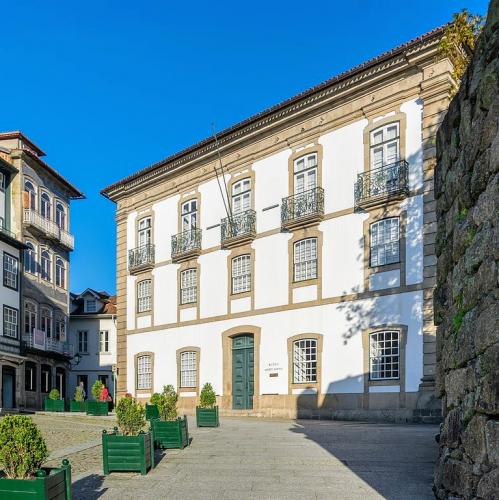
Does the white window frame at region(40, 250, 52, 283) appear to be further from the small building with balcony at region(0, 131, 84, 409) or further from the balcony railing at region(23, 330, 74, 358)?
the balcony railing at region(23, 330, 74, 358)

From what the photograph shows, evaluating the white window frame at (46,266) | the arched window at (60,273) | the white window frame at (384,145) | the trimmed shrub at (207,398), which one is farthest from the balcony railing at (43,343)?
the white window frame at (384,145)

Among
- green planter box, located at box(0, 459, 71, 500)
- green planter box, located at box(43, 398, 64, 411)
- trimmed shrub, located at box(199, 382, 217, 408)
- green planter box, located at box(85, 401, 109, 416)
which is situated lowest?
green planter box, located at box(43, 398, 64, 411)

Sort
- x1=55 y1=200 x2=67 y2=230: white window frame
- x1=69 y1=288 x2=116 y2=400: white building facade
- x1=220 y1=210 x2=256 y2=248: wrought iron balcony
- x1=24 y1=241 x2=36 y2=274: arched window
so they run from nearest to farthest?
x1=220 y1=210 x2=256 y2=248: wrought iron balcony
x1=24 y1=241 x2=36 y2=274: arched window
x1=55 y1=200 x2=67 y2=230: white window frame
x1=69 y1=288 x2=116 y2=400: white building facade

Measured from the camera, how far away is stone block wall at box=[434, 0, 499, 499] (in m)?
4.48

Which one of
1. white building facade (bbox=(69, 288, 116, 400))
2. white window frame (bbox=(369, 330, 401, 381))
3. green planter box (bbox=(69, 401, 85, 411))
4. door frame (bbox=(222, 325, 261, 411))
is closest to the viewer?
white window frame (bbox=(369, 330, 401, 381))

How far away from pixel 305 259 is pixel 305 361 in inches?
140

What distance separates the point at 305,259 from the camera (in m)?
22.6

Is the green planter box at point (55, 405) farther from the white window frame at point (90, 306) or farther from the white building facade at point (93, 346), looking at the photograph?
the white window frame at point (90, 306)

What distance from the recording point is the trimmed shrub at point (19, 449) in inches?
217

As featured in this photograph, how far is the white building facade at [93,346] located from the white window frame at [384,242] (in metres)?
30.4

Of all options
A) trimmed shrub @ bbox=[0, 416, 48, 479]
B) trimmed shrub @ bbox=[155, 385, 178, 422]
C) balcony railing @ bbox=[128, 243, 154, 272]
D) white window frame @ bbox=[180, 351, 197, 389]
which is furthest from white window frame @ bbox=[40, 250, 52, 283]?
trimmed shrub @ bbox=[0, 416, 48, 479]

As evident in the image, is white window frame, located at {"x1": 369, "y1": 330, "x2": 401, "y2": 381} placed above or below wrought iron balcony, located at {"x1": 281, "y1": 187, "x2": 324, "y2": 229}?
below

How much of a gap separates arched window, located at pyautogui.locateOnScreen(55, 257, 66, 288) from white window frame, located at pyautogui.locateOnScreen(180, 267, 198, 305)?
45.2 feet

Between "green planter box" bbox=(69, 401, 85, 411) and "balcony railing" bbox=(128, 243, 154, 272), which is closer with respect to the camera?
"green planter box" bbox=(69, 401, 85, 411)
